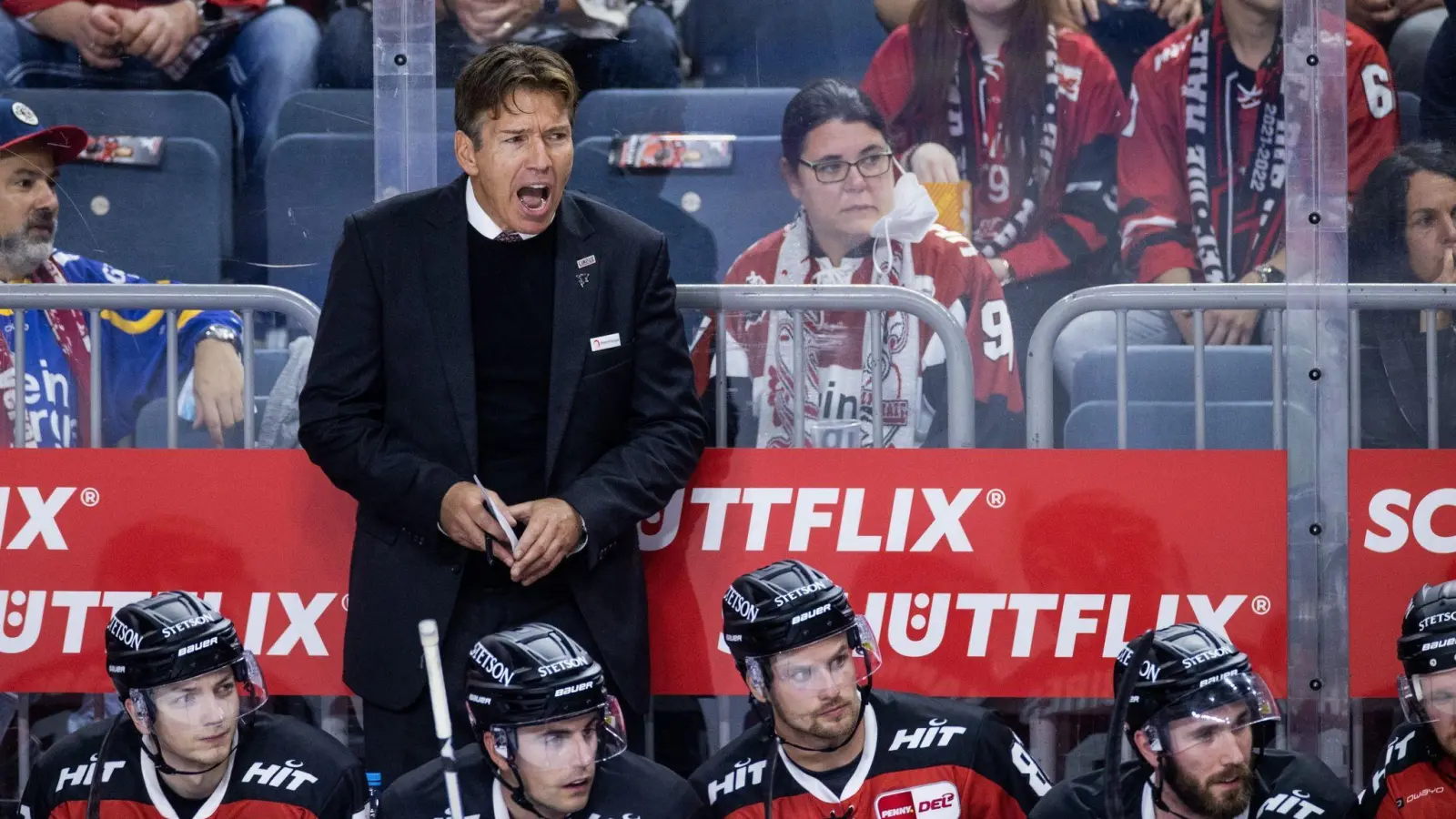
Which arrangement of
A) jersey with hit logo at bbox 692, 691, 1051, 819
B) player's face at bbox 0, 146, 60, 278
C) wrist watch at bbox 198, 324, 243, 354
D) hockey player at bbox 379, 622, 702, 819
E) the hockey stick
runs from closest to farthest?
the hockey stick
hockey player at bbox 379, 622, 702, 819
jersey with hit logo at bbox 692, 691, 1051, 819
wrist watch at bbox 198, 324, 243, 354
player's face at bbox 0, 146, 60, 278

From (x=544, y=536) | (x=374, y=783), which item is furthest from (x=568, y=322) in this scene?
(x=374, y=783)

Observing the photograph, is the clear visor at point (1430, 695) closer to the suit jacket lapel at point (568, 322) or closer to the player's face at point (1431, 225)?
the player's face at point (1431, 225)

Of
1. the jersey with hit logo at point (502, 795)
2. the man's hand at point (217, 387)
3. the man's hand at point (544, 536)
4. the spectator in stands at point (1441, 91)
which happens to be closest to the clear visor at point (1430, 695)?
the spectator in stands at point (1441, 91)

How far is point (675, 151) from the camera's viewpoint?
4145 mm

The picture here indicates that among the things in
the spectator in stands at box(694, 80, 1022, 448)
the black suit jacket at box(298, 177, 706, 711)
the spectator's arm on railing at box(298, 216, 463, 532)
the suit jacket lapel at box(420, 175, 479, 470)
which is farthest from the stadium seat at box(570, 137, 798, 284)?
the spectator's arm on railing at box(298, 216, 463, 532)

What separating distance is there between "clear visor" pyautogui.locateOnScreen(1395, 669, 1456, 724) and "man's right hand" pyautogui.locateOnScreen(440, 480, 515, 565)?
172 cm

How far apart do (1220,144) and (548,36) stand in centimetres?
151

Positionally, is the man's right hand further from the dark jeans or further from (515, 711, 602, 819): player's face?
(515, 711, 602, 819): player's face

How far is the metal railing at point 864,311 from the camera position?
396 centimetres

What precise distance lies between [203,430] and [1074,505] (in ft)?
6.21

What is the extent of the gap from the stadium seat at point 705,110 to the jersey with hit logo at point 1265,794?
1.58 m

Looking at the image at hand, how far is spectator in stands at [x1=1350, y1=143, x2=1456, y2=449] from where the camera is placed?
4.02 m

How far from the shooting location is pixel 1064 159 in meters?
4.11

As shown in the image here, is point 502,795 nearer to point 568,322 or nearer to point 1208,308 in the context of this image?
point 568,322
